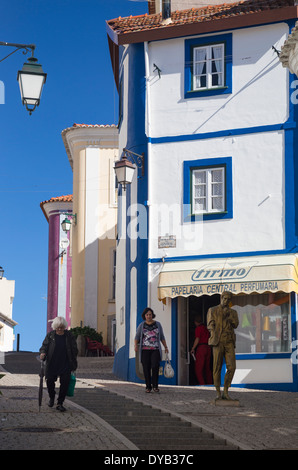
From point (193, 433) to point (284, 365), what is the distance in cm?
922

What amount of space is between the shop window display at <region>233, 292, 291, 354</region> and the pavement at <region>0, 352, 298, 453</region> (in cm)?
129

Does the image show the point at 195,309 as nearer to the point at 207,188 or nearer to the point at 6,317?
the point at 207,188

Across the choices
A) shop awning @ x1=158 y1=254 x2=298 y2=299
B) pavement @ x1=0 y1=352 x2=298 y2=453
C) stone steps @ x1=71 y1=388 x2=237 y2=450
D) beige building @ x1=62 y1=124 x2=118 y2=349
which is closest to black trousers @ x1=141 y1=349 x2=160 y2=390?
pavement @ x1=0 y1=352 x2=298 y2=453

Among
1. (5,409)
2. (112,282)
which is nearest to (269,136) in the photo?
(5,409)

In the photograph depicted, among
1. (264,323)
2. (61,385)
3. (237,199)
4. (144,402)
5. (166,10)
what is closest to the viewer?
(61,385)

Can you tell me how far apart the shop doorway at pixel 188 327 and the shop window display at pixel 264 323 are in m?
1.08

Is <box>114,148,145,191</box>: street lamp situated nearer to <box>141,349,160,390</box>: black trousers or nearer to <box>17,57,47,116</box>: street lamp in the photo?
<box>141,349,160,390</box>: black trousers

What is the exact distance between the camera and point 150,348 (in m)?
18.6

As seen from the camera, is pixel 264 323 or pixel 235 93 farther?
pixel 235 93

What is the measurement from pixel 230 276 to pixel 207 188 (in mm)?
2553

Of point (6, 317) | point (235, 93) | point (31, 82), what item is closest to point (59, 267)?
point (6, 317)

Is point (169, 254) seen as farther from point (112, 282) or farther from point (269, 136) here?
point (112, 282)

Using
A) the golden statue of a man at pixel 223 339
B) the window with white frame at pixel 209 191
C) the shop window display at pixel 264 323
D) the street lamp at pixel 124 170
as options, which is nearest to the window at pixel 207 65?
the window with white frame at pixel 209 191
